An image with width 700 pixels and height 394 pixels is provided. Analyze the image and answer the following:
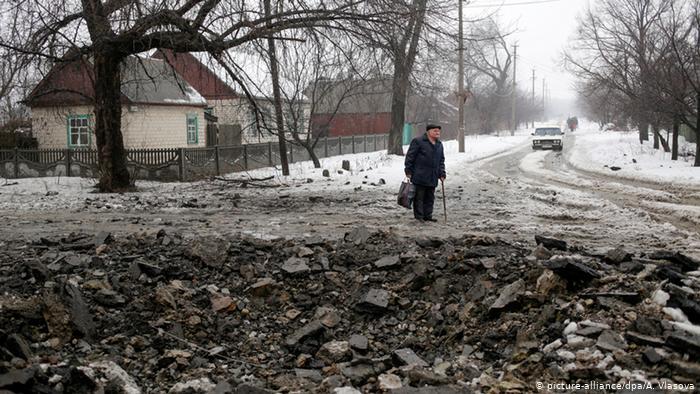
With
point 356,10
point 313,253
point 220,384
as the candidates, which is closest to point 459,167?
point 356,10

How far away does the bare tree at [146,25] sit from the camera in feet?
39.7

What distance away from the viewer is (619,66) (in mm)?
26547

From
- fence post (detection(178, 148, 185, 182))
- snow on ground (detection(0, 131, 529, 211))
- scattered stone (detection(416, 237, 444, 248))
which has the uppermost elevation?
fence post (detection(178, 148, 185, 182))

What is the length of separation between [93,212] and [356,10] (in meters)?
7.06

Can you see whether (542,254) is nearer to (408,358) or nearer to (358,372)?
(408,358)

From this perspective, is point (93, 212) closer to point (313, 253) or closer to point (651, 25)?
Result: point (313, 253)

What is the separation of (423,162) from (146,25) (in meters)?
6.55

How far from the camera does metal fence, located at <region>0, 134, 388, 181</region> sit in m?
19.6

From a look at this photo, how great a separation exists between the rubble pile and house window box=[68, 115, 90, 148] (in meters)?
20.6

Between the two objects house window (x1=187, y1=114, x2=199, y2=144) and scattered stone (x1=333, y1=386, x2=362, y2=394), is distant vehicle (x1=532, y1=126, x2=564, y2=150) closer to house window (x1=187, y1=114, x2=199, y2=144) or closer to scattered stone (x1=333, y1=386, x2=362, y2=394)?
house window (x1=187, y1=114, x2=199, y2=144)

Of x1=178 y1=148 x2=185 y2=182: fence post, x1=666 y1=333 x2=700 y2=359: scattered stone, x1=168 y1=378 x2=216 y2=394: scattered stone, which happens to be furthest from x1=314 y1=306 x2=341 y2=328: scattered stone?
x1=178 y1=148 x2=185 y2=182: fence post

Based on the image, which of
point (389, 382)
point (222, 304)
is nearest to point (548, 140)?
point (222, 304)

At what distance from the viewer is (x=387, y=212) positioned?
452 inches

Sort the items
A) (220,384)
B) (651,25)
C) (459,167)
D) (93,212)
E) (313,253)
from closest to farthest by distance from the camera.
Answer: (220,384) → (313,253) → (93,212) → (459,167) → (651,25)
